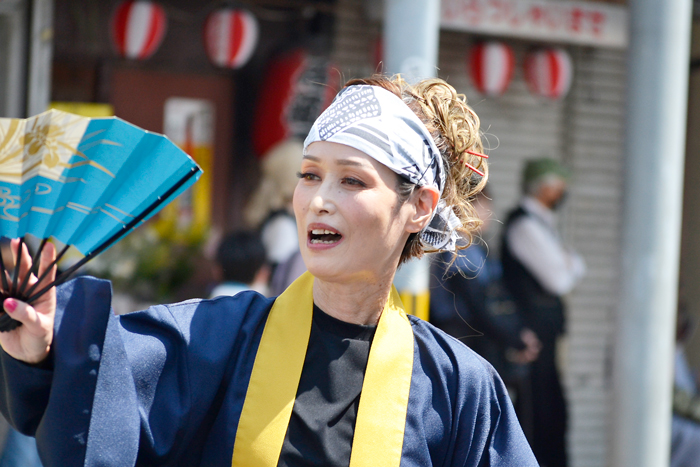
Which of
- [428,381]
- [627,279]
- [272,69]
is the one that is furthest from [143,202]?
[272,69]

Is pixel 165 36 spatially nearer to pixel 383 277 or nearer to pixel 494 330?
pixel 494 330

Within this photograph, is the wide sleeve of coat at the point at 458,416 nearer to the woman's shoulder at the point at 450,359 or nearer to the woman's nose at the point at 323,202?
the woman's shoulder at the point at 450,359

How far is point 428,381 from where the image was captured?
1710 mm

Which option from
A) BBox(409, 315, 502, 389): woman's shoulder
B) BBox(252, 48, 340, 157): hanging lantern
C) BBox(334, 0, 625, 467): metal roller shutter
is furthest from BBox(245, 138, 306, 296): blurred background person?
BBox(409, 315, 502, 389): woman's shoulder

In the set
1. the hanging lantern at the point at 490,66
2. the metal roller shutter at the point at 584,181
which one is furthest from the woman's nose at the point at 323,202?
the metal roller shutter at the point at 584,181

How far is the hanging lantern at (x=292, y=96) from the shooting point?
15.9 feet

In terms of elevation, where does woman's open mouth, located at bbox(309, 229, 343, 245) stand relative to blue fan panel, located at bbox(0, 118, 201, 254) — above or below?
below

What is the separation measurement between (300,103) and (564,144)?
2.51 m

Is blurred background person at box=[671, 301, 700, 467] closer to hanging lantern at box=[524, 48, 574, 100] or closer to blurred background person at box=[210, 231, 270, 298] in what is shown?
hanging lantern at box=[524, 48, 574, 100]

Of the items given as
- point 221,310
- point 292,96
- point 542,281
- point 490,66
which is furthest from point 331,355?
point 490,66

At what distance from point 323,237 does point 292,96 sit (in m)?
3.33

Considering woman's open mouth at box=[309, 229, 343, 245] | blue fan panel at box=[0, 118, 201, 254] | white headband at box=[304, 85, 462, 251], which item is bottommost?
woman's open mouth at box=[309, 229, 343, 245]

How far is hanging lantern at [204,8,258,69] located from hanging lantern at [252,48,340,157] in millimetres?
317

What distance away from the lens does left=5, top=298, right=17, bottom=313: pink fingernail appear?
1.26m
